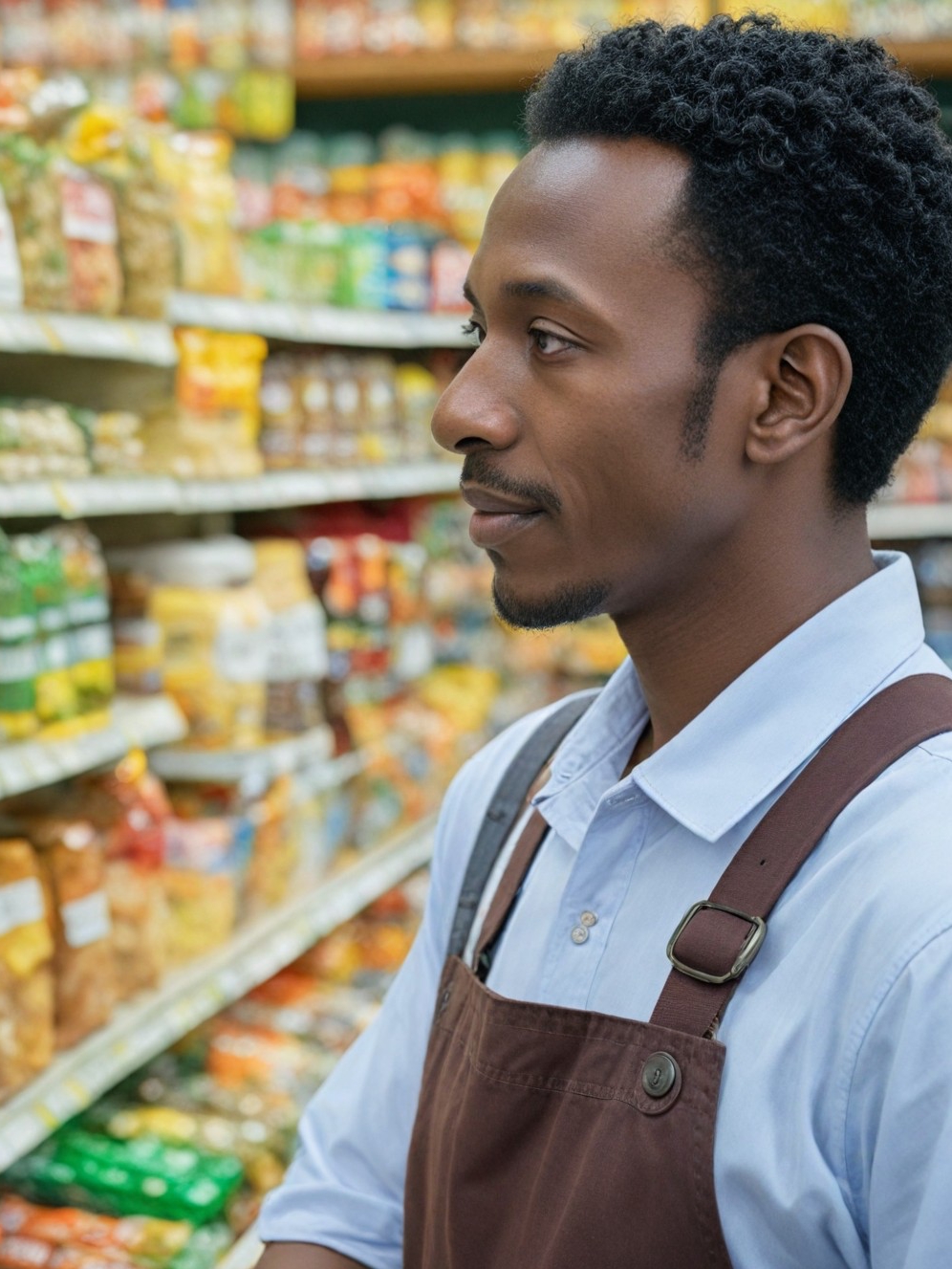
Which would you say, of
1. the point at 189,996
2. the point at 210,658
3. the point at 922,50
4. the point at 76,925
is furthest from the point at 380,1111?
the point at 922,50

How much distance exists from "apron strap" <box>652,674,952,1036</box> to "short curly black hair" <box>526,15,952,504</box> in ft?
0.67

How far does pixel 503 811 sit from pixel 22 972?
100cm

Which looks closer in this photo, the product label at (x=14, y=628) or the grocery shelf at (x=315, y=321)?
the product label at (x=14, y=628)

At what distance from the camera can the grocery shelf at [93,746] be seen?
6.31 feet

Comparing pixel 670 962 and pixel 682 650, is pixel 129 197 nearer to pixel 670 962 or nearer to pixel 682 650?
pixel 682 650

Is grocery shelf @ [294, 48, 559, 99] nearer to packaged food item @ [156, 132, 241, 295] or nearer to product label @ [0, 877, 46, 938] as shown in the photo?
packaged food item @ [156, 132, 241, 295]

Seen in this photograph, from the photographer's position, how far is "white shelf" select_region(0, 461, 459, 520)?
201cm

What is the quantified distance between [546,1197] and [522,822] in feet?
1.19

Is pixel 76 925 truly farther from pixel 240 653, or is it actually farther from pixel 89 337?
pixel 89 337

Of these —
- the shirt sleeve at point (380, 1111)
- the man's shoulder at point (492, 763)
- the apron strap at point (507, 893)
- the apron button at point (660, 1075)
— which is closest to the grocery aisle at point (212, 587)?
the shirt sleeve at point (380, 1111)

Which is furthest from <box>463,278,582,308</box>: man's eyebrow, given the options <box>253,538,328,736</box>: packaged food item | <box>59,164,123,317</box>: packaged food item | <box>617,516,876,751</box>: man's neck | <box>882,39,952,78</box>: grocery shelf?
<box>882,39,952,78</box>: grocery shelf

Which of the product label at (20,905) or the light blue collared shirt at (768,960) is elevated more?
the light blue collared shirt at (768,960)

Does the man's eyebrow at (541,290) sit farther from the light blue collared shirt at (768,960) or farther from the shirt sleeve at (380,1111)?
the shirt sleeve at (380,1111)

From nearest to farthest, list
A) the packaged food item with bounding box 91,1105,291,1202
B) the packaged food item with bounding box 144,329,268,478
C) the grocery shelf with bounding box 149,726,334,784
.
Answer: the packaged food item with bounding box 91,1105,291,1202
the packaged food item with bounding box 144,329,268,478
the grocery shelf with bounding box 149,726,334,784
